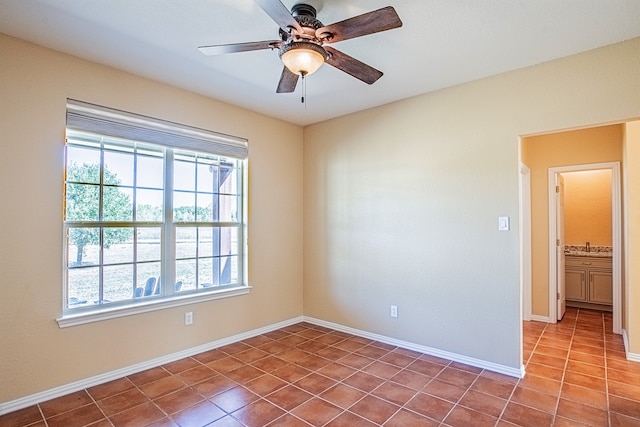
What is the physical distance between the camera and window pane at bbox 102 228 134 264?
2930 millimetres

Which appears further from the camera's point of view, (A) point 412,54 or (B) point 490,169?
(B) point 490,169

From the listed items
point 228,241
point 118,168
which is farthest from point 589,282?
point 118,168

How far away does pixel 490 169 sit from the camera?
308 cm

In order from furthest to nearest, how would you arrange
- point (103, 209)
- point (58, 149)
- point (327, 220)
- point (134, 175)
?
point (327, 220) → point (134, 175) → point (103, 209) → point (58, 149)

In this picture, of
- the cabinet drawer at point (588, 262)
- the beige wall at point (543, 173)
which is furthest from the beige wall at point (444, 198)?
the cabinet drawer at point (588, 262)

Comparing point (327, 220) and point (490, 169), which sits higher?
point (490, 169)

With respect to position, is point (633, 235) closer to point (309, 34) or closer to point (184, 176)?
point (309, 34)

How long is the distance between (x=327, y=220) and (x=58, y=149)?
2.85 metres

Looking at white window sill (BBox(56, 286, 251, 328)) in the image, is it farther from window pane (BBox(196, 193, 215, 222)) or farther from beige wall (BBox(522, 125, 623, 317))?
beige wall (BBox(522, 125, 623, 317))

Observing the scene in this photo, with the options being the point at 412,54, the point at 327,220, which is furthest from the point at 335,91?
the point at 327,220

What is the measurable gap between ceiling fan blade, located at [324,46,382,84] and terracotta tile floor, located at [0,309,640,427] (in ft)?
7.67

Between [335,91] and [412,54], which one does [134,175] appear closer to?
[335,91]

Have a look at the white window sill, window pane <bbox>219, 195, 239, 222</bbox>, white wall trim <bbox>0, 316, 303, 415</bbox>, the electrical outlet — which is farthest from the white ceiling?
white wall trim <bbox>0, 316, 303, 415</bbox>

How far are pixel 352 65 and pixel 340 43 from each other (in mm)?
444
